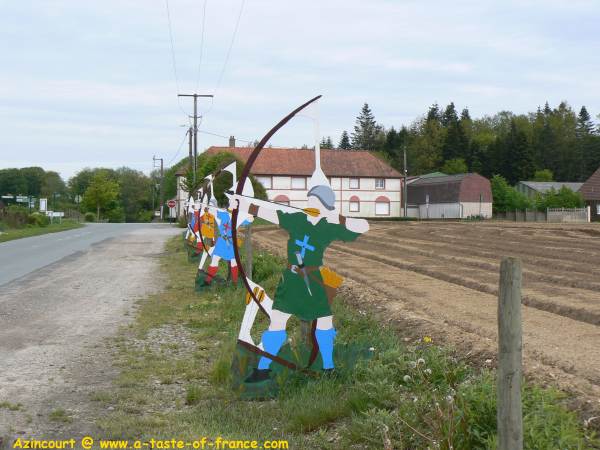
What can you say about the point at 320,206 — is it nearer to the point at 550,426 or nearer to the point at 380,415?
the point at 380,415

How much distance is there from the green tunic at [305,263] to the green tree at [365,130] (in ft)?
416

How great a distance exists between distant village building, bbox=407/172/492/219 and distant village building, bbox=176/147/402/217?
15.6ft

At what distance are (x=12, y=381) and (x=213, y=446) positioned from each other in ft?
11.2

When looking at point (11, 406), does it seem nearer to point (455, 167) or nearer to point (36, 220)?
point (36, 220)

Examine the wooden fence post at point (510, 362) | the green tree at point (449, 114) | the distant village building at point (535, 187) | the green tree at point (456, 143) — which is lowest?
the wooden fence post at point (510, 362)

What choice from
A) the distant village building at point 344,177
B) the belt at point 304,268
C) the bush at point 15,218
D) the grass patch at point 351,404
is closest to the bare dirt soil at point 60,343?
the grass patch at point 351,404

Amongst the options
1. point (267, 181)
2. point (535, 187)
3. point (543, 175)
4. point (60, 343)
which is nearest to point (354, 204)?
point (267, 181)

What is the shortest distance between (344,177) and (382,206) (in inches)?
206

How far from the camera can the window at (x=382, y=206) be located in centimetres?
8050

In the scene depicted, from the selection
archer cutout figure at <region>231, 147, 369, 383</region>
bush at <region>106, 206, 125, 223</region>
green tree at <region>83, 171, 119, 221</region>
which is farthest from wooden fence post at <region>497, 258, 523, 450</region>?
bush at <region>106, 206, 125, 223</region>

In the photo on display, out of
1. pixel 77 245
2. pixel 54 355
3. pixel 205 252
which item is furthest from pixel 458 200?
→ pixel 54 355

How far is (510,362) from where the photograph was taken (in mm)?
4207

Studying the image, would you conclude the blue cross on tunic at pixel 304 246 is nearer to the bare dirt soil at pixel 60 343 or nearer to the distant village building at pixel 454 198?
the bare dirt soil at pixel 60 343

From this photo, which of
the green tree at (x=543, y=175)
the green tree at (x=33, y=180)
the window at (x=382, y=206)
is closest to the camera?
the window at (x=382, y=206)
